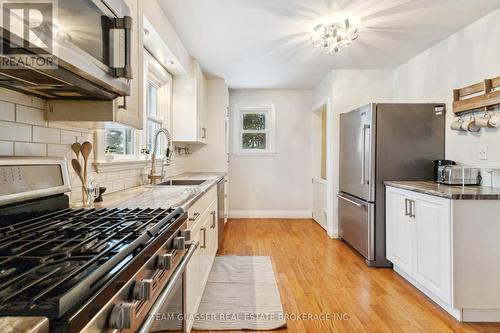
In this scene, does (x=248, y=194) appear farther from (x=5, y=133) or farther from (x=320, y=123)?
(x=5, y=133)

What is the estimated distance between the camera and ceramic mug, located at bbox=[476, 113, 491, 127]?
92.7 inches

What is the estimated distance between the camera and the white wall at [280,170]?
530 centimetres

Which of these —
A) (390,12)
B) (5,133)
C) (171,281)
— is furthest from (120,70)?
(390,12)

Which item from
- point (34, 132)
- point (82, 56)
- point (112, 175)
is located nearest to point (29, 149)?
point (34, 132)

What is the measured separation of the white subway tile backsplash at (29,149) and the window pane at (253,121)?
13.7 ft

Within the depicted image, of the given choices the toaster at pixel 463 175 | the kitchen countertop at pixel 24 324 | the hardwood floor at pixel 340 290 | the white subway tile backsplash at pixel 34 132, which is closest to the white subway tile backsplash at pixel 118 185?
the white subway tile backsplash at pixel 34 132

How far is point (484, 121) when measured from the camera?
2375 mm

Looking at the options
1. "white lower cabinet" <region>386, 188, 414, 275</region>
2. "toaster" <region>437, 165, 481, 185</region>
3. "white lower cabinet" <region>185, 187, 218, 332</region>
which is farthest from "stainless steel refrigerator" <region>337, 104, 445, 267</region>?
"white lower cabinet" <region>185, 187, 218, 332</region>

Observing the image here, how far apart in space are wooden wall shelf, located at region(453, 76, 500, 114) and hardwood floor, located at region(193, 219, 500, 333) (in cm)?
172

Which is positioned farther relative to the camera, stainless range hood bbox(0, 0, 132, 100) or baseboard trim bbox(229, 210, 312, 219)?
baseboard trim bbox(229, 210, 312, 219)

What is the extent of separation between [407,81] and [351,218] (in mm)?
1988

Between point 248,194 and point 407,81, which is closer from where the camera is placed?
point 407,81

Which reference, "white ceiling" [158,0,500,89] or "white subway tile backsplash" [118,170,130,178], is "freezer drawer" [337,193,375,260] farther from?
"white subway tile backsplash" [118,170,130,178]

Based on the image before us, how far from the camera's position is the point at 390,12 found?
2.41 m
